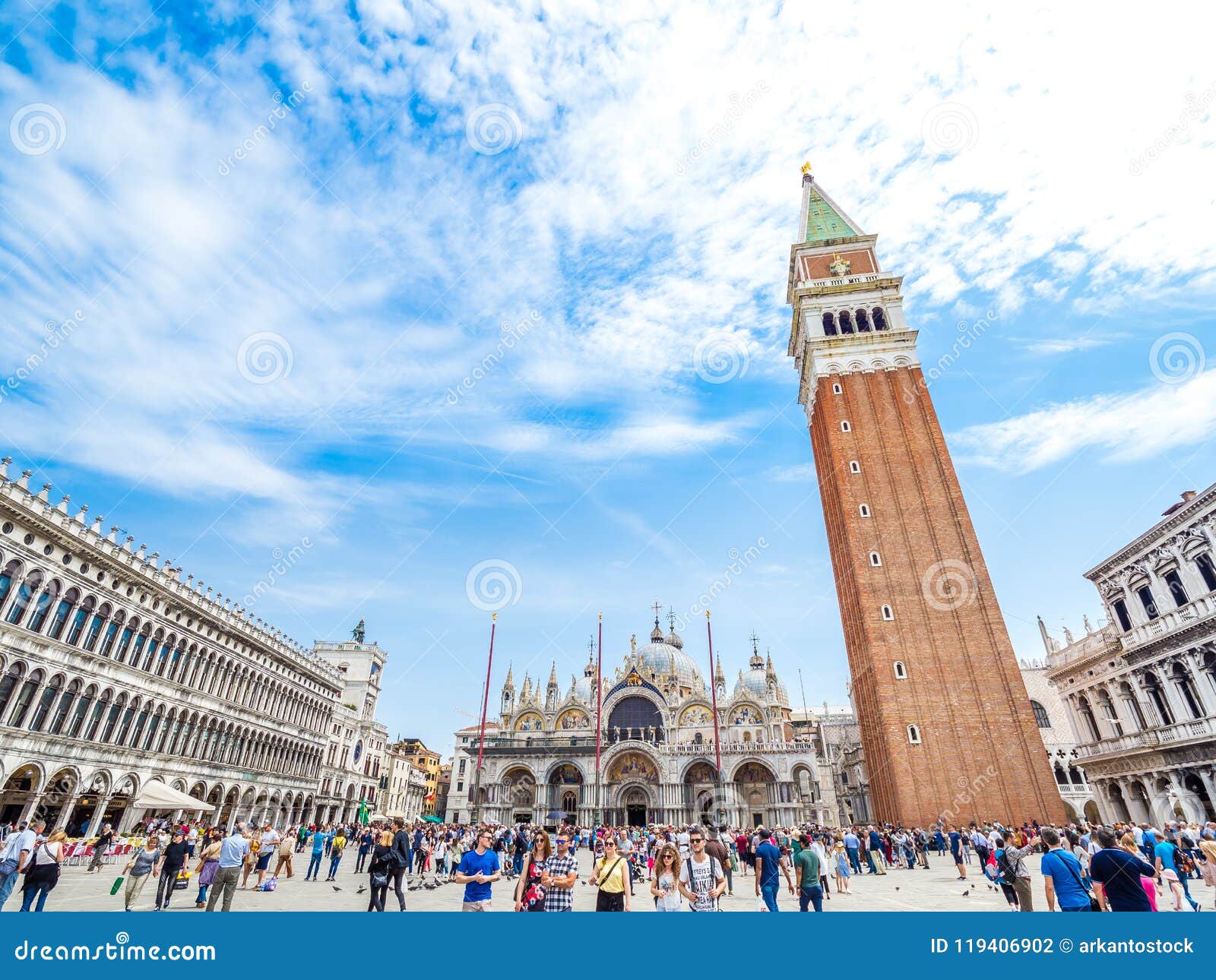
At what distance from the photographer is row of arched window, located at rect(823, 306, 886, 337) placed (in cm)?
4428

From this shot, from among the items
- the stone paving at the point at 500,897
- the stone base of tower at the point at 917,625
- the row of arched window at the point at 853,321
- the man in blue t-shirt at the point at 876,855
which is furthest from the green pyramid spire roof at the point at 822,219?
the stone paving at the point at 500,897

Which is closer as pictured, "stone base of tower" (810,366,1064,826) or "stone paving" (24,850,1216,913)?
"stone paving" (24,850,1216,913)

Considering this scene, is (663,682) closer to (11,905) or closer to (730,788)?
(730,788)

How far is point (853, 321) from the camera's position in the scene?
1753 inches

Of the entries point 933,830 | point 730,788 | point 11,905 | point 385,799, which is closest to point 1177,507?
point 933,830

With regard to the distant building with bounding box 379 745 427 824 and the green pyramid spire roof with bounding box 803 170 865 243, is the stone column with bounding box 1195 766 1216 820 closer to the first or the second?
the green pyramid spire roof with bounding box 803 170 865 243

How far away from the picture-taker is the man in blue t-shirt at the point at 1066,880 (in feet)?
22.7

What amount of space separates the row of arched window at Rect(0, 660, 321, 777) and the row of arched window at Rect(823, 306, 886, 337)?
45022 mm

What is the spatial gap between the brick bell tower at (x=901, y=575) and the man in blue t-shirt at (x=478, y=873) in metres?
28.7

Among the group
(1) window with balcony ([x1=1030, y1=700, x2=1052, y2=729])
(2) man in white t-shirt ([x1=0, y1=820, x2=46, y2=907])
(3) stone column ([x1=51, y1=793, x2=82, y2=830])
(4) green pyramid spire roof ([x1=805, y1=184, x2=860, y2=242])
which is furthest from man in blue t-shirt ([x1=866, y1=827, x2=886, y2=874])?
(4) green pyramid spire roof ([x1=805, y1=184, x2=860, y2=242])

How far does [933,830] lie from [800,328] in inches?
1284

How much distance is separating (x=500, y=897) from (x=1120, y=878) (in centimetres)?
1468

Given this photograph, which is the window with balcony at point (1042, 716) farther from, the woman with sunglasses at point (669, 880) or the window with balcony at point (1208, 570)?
the woman with sunglasses at point (669, 880)

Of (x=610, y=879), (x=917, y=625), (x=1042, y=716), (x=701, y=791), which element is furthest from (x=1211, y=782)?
(x=701, y=791)
